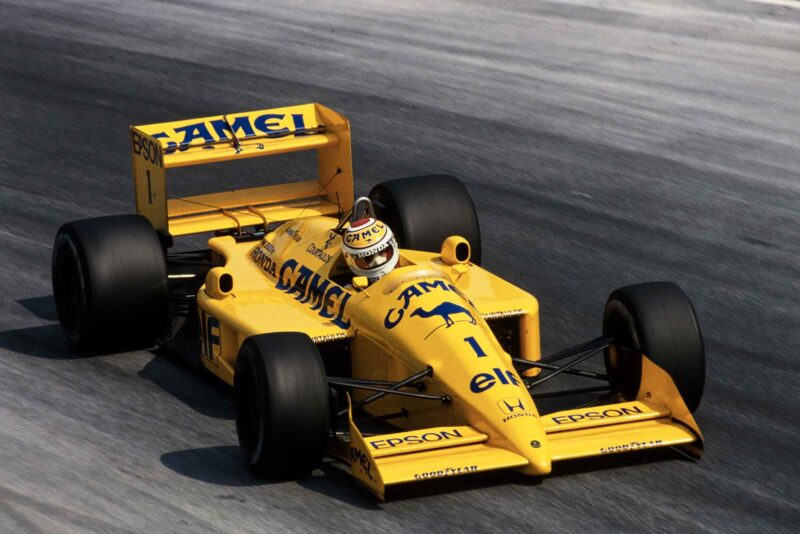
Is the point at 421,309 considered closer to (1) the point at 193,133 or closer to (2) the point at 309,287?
(2) the point at 309,287

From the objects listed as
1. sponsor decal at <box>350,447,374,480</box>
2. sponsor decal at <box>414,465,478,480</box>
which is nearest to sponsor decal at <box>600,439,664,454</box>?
sponsor decal at <box>414,465,478,480</box>

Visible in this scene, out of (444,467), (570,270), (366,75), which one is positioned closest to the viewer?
(444,467)

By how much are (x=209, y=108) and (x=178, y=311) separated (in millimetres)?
7089

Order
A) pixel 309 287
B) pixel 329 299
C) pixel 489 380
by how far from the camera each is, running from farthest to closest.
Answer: pixel 309 287 → pixel 329 299 → pixel 489 380

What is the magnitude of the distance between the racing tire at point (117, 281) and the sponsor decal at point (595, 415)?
3.33 metres

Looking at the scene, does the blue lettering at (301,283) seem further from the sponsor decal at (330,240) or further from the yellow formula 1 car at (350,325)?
the sponsor decal at (330,240)

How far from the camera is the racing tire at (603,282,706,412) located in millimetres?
9297

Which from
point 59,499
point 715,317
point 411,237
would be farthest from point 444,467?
point 715,317

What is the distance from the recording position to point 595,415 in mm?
8906

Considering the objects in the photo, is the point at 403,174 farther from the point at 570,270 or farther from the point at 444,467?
the point at 444,467

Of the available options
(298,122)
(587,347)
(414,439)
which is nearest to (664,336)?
(587,347)

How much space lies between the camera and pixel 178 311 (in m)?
11.6

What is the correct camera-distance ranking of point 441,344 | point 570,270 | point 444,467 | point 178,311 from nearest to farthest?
1. point 444,467
2. point 441,344
3. point 178,311
4. point 570,270

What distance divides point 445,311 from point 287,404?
4.19ft
